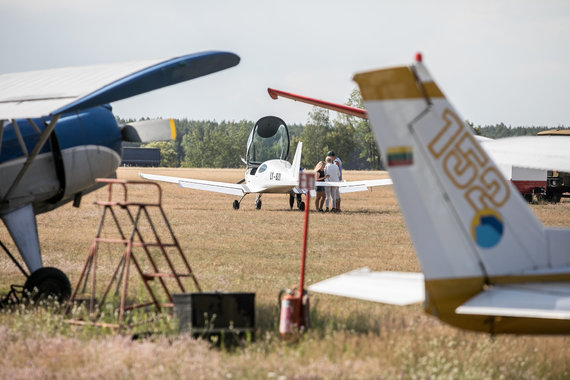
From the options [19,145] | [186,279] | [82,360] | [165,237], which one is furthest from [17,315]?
[165,237]

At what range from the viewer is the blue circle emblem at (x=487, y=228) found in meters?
4.35

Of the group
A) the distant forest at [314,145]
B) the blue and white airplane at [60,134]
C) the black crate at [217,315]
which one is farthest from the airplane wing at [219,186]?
the distant forest at [314,145]

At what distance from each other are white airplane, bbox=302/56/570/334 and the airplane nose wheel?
12.8 ft

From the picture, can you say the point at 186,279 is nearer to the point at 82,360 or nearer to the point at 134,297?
the point at 134,297

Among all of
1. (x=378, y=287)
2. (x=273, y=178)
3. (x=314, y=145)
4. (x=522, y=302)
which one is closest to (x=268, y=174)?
(x=273, y=178)

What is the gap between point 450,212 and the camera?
4293 millimetres

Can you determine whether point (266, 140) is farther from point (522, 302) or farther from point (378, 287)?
point (522, 302)

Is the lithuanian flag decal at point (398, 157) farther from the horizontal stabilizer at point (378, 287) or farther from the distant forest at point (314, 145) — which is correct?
the distant forest at point (314, 145)

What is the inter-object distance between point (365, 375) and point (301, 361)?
54 cm

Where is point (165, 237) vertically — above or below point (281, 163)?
below

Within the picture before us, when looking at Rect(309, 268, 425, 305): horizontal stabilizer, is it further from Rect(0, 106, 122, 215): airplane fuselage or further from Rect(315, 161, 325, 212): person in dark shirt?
Rect(315, 161, 325, 212): person in dark shirt

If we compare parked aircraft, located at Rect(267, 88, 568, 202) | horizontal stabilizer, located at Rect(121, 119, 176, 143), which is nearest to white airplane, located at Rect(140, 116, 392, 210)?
horizontal stabilizer, located at Rect(121, 119, 176, 143)

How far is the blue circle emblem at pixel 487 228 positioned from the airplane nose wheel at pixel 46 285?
4.52 metres

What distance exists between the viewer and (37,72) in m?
8.66
